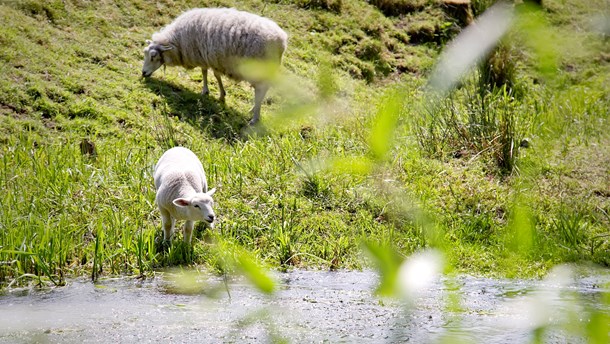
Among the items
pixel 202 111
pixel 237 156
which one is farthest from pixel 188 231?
pixel 202 111

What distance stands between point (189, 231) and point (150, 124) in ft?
10.6

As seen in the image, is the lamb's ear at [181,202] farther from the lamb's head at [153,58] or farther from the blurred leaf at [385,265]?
the blurred leaf at [385,265]

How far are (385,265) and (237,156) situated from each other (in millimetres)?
7809

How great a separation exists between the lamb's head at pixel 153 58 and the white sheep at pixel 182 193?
378 centimetres

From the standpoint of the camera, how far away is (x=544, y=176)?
8.20m

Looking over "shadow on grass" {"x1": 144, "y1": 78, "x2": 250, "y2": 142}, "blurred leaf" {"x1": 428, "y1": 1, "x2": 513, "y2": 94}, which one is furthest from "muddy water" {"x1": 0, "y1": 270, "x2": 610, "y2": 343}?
"shadow on grass" {"x1": 144, "y1": 78, "x2": 250, "y2": 142}

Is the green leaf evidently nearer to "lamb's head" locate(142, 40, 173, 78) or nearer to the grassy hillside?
the grassy hillside

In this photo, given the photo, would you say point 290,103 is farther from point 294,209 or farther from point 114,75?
point 114,75

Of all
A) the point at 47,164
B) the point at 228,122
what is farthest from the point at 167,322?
the point at 228,122

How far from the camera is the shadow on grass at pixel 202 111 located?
9.92 m

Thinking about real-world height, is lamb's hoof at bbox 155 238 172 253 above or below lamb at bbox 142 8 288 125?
below

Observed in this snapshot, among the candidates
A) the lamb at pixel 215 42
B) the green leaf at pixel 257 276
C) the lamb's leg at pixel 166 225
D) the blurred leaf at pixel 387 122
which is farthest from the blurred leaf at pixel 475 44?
the lamb at pixel 215 42

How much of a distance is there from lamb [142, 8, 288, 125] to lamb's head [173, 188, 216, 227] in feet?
10.3

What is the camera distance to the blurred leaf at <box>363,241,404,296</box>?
982mm
